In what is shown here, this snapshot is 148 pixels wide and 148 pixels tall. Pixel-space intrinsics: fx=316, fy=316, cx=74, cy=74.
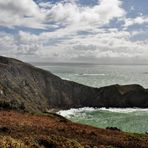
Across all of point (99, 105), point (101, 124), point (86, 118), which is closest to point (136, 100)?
point (99, 105)

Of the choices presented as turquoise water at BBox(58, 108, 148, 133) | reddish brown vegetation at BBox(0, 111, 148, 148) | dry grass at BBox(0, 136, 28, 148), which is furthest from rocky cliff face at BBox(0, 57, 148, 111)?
dry grass at BBox(0, 136, 28, 148)

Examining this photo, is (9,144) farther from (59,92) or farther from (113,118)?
(59,92)

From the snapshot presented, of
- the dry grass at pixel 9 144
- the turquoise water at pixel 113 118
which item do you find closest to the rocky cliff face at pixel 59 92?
the turquoise water at pixel 113 118

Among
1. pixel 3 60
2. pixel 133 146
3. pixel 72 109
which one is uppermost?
pixel 3 60

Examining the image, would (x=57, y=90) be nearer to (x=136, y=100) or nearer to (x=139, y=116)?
(x=136, y=100)

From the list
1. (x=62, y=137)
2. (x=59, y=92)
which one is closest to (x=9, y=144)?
(x=62, y=137)

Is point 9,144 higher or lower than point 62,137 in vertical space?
higher

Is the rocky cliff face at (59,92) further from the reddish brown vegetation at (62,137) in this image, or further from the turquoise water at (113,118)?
the reddish brown vegetation at (62,137)

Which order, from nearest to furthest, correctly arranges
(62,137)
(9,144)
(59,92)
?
(9,144) → (62,137) → (59,92)
